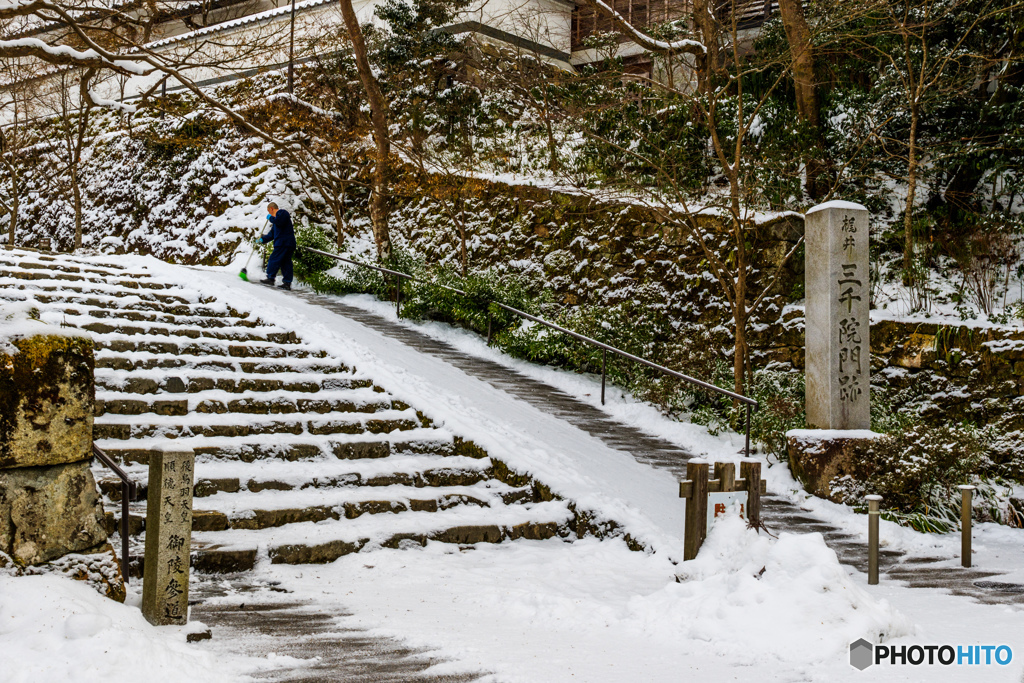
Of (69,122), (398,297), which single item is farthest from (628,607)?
(69,122)

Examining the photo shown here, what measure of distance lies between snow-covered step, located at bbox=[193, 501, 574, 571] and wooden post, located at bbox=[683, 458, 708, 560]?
1672mm

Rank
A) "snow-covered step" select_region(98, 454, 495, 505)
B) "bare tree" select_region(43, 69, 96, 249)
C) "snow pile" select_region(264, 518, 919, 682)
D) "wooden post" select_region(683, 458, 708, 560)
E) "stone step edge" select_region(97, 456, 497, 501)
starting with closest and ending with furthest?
"snow pile" select_region(264, 518, 919, 682) → "wooden post" select_region(683, 458, 708, 560) → "stone step edge" select_region(97, 456, 497, 501) → "snow-covered step" select_region(98, 454, 495, 505) → "bare tree" select_region(43, 69, 96, 249)

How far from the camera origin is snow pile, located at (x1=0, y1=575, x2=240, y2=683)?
9.57ft

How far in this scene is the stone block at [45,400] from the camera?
3342mm

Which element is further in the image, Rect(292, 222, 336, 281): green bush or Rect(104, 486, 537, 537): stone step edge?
Rect(292, 222, 336, 281): green bush

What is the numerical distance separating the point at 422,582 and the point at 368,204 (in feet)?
43.2

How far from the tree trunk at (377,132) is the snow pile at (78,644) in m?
11.2

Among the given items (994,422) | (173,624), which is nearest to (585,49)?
(994,422)

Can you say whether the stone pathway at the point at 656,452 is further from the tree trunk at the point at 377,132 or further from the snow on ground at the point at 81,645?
the snow on ground at the point at 81,645

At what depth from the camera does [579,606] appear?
14.8ft

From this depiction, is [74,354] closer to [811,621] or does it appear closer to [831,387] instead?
[811,621]

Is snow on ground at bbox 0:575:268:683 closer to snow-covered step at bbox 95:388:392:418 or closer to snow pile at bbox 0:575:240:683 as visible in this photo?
snow pile at bbox 0:575:240:683

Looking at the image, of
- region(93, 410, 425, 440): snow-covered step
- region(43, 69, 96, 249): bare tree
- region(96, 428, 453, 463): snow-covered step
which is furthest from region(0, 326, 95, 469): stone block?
region(43, 69, 96, 249): bare tree

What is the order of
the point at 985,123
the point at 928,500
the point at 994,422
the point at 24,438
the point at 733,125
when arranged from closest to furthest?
the point at 24,438
the point at 928,500
the point at 994,422
the point at 985,123
the point at 733,125
